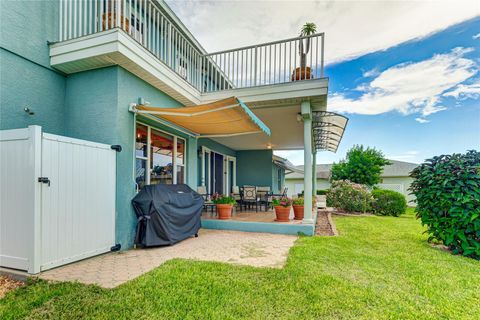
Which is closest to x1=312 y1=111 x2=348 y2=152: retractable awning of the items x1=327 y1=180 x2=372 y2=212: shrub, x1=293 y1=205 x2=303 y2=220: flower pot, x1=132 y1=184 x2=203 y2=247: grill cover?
x1=327 y1=180 x2=372 y2=212: shrub

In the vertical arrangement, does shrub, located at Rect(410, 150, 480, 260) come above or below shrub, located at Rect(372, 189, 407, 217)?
above

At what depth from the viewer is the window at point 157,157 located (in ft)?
20.3

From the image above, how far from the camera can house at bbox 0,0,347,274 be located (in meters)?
4.79

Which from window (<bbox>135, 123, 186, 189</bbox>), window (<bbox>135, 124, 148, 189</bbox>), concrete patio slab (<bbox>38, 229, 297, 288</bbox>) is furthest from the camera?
window (<bbox>135, 123, 186, 189</bbox>)

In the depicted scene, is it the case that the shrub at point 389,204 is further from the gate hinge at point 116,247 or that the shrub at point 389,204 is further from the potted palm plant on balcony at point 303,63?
the gate hinge at point 116,247

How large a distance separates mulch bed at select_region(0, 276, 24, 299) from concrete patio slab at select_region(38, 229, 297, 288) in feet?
0.95

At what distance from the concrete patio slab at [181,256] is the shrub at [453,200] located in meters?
Answer: 3.25

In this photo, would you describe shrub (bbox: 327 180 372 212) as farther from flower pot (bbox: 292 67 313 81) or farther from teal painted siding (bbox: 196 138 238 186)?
Result: flower pot (bbox: 292 67 313 81)

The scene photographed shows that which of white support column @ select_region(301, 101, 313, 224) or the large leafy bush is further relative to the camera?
the large leafy bush

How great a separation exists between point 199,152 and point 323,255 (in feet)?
24.3

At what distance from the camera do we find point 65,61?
17.0 feet

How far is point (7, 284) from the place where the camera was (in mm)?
3451

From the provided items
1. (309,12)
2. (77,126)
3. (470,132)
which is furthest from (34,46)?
→ (470,132)

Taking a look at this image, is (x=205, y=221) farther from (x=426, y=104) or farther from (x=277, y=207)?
(x=426, y=104)
